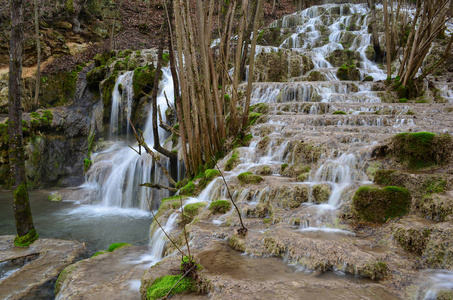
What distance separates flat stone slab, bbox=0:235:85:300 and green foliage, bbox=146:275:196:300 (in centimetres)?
264

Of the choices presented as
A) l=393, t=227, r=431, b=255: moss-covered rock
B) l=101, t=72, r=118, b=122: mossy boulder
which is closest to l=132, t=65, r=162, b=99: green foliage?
l=101, t=72, r=118, b=122: mossy boulder

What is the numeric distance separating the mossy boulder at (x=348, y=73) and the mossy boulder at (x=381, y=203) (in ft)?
40.0

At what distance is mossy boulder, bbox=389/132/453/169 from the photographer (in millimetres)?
5160

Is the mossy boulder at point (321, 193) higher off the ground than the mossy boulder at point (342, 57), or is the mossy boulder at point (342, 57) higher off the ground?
the mossy boulder at point (342, 57)

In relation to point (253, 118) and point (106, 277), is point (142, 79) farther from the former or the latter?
point (106, 277)

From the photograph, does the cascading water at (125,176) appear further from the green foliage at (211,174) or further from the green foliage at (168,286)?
the green foliage at (168,286)

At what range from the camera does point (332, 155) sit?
6.38 m

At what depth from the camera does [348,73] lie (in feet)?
50.2

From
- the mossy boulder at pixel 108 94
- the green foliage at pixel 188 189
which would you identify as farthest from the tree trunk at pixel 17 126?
the mossy boulder at pixel 108 94

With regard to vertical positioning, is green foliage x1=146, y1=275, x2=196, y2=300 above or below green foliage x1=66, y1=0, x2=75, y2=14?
below

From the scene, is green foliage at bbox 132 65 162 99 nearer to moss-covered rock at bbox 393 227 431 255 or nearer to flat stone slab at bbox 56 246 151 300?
flat stone slab at bbox 56 246 151 300

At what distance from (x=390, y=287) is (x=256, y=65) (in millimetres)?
15301

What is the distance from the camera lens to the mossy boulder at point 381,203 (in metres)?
4.41

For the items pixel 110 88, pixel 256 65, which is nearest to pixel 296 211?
pixel 256 65
